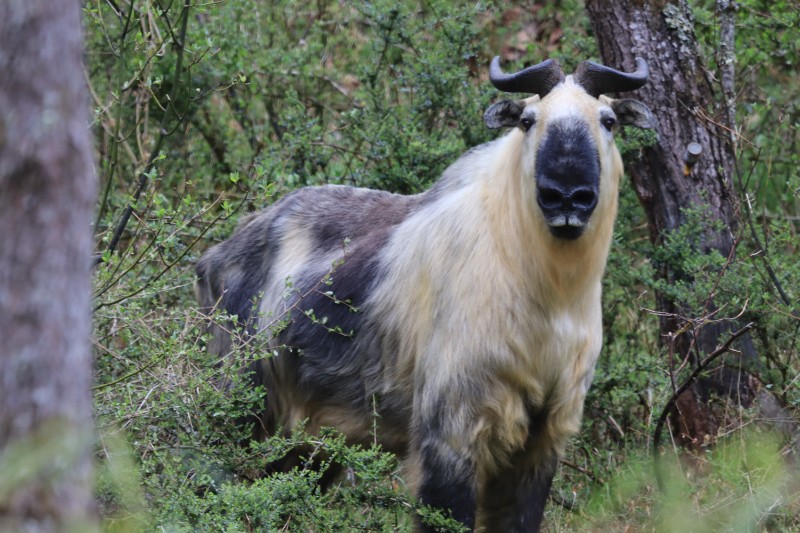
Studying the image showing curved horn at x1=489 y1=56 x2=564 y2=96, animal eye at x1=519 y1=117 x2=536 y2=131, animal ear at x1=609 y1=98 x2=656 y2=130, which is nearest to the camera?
animal eye at x1=519 y1=117 x2=536 y2=131

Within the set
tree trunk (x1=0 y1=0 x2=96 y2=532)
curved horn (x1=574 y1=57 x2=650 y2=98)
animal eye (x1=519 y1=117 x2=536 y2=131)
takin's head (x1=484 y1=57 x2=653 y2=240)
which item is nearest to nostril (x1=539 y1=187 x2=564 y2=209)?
takin's head (x1=484 y1=57 x2=653 y2=240)

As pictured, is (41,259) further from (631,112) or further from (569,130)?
(631,112)

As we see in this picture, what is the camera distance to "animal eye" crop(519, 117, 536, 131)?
15.2ft

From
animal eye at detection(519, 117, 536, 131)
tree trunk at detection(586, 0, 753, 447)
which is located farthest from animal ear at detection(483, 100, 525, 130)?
tree trunk at detection(586, 0, 753, 447)

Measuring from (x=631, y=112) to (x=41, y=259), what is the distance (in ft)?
11.0

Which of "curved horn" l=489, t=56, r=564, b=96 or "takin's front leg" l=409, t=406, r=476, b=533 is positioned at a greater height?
"curved horn" l=489, t=56, r=564, b=96

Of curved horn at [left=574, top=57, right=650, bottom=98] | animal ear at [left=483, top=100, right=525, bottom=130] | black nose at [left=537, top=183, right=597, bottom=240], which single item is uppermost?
curved horn at [left=574, top=57, right=650, bottom=98]

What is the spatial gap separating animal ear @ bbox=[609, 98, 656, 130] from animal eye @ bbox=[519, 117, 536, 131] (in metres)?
0.46

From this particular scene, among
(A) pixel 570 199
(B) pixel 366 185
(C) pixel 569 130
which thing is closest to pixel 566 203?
(A) pixel 570 199

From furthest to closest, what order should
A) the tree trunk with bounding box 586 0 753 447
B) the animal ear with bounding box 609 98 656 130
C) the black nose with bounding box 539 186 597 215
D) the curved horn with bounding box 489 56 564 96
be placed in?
the tree trunk with bounding box 586 0 753 447 < the animal ear with bounding box 609 98 656 130 < the curved horn with bounding box 489 56 564 96 < the black nose with bounding box 539 186 597 215

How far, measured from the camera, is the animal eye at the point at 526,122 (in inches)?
183

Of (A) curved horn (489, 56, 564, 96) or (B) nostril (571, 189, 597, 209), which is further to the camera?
(A) curved horn (489, 56, 564, 96)

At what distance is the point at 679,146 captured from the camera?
6242mm

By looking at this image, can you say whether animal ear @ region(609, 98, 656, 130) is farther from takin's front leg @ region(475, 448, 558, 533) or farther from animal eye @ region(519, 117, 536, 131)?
takin's front leg @ region(475, 448, 558, 533)
